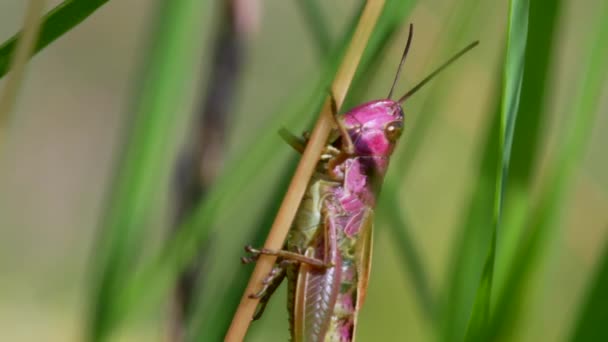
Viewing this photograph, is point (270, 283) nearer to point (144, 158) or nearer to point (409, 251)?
point (409, 251)

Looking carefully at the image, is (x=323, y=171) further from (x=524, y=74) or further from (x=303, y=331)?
(x=524, y=74)

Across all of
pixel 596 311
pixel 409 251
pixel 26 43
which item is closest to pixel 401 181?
pixel 409 251

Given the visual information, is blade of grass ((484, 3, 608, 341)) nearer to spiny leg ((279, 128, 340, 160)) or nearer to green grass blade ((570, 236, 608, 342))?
green grass blade ((570, 236, 608, 342))

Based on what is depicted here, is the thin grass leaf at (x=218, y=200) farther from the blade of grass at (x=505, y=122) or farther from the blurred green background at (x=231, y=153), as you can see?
the blurred green background at (x=231, y=153)

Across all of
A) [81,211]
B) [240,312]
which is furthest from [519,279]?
[81,211]

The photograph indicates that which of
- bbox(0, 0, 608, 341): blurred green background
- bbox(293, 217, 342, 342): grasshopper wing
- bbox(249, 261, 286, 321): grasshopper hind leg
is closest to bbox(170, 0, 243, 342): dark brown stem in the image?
bbox(249, 261, 286, 321): grasshopper hind leg
